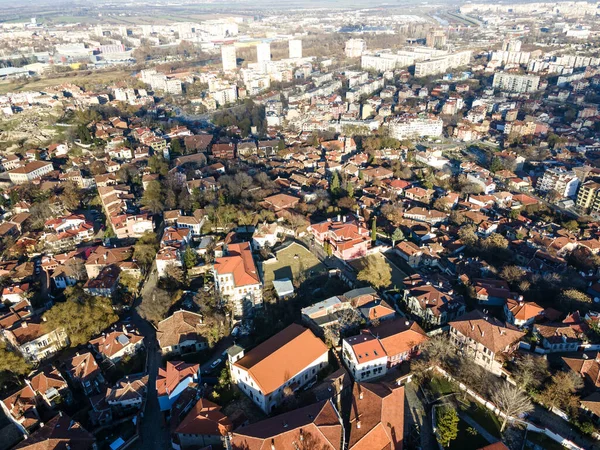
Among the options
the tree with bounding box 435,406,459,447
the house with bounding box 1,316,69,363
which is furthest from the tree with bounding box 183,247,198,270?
the tree with bounding box 435,406,459,447

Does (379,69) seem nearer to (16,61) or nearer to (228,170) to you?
(228,170)

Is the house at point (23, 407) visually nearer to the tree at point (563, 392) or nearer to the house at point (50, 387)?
the house at point (50, 387)

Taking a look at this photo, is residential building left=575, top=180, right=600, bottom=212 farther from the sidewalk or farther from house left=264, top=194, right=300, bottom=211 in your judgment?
the sidewalk

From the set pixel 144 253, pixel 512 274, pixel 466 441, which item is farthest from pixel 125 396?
pixel 512 274

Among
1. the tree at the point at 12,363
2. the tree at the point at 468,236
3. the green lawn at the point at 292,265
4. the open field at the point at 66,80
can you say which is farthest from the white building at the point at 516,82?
→ the tree at the point at 12,363

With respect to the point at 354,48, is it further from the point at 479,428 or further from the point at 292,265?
the point at 479,428
